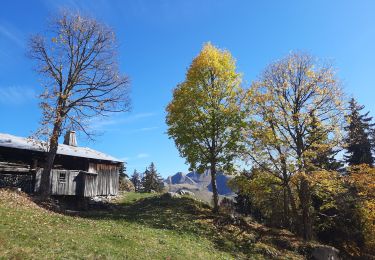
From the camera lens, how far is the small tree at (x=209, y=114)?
32125mm

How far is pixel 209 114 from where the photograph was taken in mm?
32531

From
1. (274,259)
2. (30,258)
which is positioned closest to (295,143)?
(274,259)

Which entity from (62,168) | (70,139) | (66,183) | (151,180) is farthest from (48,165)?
(151,180)

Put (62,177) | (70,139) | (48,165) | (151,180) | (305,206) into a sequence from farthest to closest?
(151,180), (70,139), (62,177), (48,165), (305,206)

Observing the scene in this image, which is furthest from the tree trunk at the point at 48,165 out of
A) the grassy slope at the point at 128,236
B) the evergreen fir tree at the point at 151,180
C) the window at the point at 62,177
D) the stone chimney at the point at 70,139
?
the evergreen fir tree at the point at 151,180

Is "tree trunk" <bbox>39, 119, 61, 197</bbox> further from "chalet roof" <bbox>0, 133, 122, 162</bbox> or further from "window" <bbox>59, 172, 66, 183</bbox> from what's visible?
"window" <bbox>59, 172, 66, 183</bbox>

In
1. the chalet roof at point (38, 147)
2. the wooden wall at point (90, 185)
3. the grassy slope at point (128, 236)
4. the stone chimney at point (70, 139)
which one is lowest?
A: the grassy slope at point (128, 236)

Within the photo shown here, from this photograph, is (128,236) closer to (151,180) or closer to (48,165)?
(48,165)

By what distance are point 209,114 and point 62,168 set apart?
1650 centimetres

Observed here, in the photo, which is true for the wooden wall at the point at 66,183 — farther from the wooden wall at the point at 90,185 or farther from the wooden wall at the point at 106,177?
the wooden wall at the point at 106,177

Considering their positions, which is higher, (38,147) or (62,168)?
(38,147)

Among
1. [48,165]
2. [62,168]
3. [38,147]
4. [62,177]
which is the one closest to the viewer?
[48,165]

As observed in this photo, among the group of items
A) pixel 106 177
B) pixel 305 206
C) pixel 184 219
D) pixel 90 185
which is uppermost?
pixel 106 177

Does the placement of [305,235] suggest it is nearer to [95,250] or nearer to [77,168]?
[95,250]
